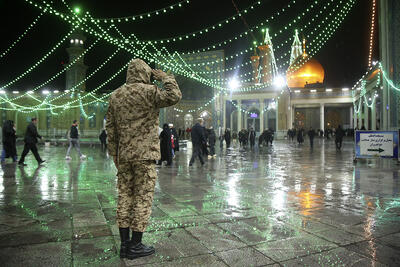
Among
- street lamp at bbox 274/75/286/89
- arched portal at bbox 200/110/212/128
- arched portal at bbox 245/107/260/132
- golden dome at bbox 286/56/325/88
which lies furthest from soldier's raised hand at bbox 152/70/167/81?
golden dome at bbox 286/56/325/88

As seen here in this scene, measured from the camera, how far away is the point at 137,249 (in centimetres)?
240

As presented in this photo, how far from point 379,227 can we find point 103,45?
18490mm

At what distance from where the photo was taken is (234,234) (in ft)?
9.61

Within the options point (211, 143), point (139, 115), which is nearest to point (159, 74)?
point (139, 115)

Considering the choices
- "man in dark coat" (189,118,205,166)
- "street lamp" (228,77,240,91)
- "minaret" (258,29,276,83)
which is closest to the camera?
"man in dark coat" (189,118,205,166)

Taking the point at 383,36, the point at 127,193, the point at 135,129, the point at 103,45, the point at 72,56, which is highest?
the point at 72,56

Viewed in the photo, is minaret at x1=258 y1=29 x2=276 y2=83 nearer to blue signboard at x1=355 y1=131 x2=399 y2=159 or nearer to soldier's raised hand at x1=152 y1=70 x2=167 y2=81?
blue signboard at x1=355 y1=131 x2=399 y2=159

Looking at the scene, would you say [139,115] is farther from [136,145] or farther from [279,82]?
[279,82]

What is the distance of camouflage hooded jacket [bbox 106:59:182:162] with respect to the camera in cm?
248

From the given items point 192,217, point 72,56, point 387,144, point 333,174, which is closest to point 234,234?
point 192,217

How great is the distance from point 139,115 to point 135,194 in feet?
2.09

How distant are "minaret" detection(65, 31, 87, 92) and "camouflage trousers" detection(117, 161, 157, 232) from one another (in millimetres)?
39914

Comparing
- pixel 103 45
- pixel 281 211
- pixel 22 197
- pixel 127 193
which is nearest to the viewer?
pixel 127 193

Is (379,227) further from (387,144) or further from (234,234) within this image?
(387,144)
